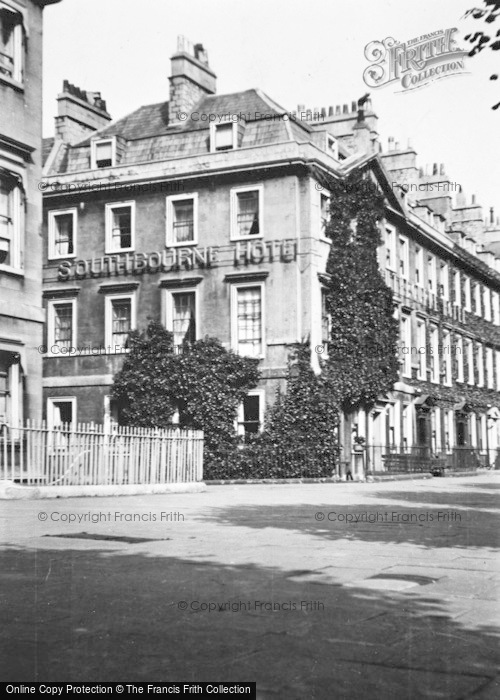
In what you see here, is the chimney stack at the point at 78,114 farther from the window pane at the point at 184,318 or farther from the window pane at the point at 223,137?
the window pane at the point at 184,318

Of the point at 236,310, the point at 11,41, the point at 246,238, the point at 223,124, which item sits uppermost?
the point at 223,124

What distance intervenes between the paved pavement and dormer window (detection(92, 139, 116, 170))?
24203 millimetres

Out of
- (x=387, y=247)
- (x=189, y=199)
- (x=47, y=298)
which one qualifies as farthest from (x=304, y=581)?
(x=387, y=247)

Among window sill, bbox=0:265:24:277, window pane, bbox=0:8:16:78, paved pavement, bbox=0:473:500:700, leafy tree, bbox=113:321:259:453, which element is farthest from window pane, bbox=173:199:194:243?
paved pavement, bbox=0:473:500:700

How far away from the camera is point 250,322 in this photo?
31344 millimetres

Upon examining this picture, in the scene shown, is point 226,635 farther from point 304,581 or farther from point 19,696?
point 304,581

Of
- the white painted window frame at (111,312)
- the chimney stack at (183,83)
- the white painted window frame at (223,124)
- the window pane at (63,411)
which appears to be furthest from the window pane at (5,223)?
the chimney stack at (183,83)

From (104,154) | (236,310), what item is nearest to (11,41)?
(236,310)

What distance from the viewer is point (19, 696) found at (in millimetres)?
4090

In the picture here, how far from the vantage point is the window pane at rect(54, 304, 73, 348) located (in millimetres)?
34250

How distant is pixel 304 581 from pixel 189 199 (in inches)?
1050

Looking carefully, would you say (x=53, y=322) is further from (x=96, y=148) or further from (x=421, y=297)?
(x=421, y=297)

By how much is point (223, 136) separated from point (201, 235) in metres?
3.53

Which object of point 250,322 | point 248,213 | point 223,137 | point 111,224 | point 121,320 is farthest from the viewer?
point 111,224
